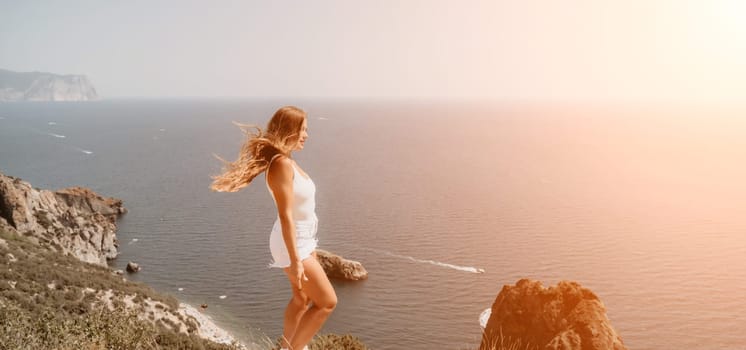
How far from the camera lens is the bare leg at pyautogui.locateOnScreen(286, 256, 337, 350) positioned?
177 inches

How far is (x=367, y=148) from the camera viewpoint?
139375 mm

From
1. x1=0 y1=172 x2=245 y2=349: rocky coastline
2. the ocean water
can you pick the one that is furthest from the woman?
x1=0 y1=172 x2=245 y2=349: rocky coastline

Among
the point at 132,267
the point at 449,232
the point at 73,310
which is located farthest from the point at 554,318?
the point at 449,232

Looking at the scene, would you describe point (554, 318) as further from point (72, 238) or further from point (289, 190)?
point (72, 238)

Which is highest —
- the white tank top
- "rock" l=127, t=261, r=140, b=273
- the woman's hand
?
the white tank top

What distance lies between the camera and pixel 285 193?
4.08m

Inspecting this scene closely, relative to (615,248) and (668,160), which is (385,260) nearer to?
(615,248)

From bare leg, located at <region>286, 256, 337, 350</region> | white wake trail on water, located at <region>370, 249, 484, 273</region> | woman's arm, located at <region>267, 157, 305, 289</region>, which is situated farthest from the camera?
white wake trail on water, located at <region>370, 249, 484, 273</region>

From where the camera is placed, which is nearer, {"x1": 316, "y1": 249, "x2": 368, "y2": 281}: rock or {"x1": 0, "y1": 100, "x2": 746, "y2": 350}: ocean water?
{"x1": 0, "y1": 100, "x2": 746, "y2": 350}: ocean water

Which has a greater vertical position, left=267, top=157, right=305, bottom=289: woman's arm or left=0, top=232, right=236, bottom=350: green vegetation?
left=267, top=157, right=305, bottom=289: woman's arm

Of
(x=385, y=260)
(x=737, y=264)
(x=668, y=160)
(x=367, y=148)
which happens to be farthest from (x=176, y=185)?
(x=668, y=160)

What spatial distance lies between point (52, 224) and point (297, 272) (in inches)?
2165

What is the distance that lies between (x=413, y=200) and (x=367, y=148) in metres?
60.8

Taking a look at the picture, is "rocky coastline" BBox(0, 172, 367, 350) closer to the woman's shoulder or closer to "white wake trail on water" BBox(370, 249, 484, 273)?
the woman's shoulder
